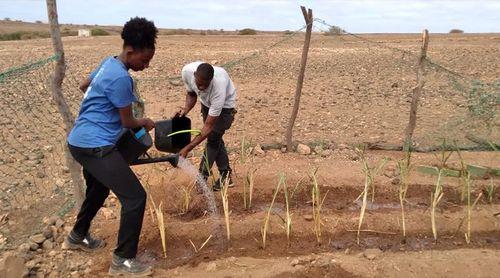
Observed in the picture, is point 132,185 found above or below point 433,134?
above

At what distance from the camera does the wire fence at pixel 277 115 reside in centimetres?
473

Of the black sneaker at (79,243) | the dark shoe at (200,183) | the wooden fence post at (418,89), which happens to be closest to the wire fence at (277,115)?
the wooden fence post at (418,89)

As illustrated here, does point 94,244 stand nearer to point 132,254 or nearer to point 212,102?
point 132,254

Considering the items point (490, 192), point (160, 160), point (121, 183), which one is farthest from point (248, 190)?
point (490, 192)

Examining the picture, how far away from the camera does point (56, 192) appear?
15.6 feet

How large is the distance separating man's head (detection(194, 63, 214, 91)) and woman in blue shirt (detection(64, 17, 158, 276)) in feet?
2.65

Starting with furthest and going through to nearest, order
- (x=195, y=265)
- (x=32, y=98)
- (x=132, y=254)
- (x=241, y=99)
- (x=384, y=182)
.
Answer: (x=241, y=99)
(x=32, y=98)
(x=384, y=182)
(x=195, y=265)
(x=132, y=254)

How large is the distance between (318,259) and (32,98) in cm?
652

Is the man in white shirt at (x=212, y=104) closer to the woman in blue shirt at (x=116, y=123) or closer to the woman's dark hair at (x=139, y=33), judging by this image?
the woman in blue shirt at (x=116, y=123)

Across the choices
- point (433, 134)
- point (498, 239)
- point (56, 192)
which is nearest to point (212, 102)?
point (56, 192)

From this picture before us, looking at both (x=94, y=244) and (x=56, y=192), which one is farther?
(x=56, y=192)

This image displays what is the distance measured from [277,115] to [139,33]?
508 centimetres

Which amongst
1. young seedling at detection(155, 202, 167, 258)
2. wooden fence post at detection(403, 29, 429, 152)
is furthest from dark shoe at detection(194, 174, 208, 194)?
wooden fence post at detection(403, 29, 429, 152)

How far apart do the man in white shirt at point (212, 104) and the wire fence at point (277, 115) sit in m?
1.10
